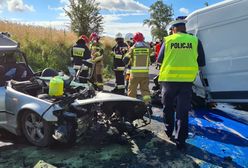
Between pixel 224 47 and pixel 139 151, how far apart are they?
2661mm

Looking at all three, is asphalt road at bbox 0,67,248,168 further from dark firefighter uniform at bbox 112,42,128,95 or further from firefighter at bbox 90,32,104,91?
firefighter at bbox 90,32,104,91

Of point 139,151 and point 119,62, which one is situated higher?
point 119,62

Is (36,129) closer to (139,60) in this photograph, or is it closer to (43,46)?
(139,60)

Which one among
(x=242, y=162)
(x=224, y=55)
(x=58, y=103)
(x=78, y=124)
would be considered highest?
(x=224, y=55)

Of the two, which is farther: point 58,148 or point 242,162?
point 58,148

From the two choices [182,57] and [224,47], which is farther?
[224,47]

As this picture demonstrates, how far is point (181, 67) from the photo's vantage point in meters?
4.99

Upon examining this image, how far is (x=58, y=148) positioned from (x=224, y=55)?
11.5 feet

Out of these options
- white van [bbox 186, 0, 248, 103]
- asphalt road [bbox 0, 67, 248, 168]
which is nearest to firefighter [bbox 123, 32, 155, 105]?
white van [bbox 186, 0, 248, 103]

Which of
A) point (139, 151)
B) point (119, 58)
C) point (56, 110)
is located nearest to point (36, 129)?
point (56, 110)

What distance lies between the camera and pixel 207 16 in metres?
6.29

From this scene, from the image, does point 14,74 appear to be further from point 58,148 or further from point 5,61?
point 58,148

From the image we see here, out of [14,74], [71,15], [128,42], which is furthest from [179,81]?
[71,15]

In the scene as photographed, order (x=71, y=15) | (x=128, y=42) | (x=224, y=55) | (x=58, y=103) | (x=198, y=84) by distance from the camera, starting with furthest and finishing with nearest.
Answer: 1. (x=71, y=15)
2. (x=128, y=42)
3. (x=198, y=84)
4. (x=224, y=55)
5. (x=58, y=103)
